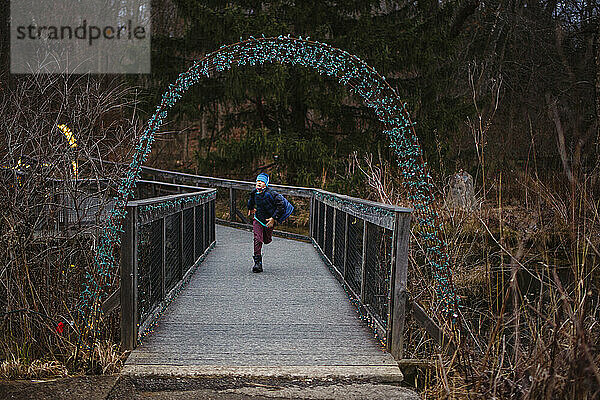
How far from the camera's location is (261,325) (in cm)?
576

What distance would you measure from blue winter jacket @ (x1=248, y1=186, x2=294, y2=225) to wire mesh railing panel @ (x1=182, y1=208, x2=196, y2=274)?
0.85 meters

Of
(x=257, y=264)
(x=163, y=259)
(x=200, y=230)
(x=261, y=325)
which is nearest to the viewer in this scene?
(x=261, y=325)

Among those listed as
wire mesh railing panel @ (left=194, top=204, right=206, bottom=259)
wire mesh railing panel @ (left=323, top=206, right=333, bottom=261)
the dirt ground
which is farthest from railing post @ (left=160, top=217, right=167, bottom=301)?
wire mesh railing panel @ (left=323, top=206, right=333, bottom=261)

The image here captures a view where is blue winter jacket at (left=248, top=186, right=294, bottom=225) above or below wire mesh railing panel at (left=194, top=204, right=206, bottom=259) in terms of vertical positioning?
above

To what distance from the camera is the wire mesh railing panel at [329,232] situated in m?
9.09

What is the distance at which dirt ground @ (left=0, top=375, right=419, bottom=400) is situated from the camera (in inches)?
161

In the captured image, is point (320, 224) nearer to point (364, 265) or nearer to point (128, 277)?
point (364, 265)

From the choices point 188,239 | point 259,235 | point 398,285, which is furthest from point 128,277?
point 259,235

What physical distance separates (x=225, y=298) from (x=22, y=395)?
9.83ft

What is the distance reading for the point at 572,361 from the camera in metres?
3.12

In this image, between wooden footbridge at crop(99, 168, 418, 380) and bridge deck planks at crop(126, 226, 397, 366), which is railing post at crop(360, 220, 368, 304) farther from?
bridge deck planks at crop(126, 226, 397, 366)

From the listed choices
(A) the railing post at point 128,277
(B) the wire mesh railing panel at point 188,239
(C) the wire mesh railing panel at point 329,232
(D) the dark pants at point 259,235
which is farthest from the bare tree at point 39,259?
(C) the wire mesh railing panel at point 329,232

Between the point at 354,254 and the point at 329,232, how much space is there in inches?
94.3

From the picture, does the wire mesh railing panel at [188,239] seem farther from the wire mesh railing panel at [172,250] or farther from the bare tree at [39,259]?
the bare tree at [39,259]
